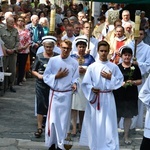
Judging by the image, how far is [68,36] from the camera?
37.4ft

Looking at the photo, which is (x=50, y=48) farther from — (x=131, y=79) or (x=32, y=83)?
(x=32, y=83)

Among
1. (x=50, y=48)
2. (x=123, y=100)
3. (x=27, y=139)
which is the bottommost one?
(x=27, y=139)

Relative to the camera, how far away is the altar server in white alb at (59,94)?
826 cm

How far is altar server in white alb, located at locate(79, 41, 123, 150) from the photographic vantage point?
8289 millimetres

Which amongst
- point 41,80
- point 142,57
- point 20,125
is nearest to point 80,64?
point 41,80

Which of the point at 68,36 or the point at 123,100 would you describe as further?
the point at 68,36

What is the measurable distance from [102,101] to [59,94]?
65 cm

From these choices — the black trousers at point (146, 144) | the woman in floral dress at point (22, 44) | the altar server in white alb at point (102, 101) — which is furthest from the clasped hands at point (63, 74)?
the woman in floral dress at point (22, 44)

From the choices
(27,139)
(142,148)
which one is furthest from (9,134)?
(142,148)

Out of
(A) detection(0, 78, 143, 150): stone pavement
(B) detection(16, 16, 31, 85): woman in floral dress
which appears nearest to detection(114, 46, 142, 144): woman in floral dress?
(A) detection(0, 78, 143, 150): stone pavement

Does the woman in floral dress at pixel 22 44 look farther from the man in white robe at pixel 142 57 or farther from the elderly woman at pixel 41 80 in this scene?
the elderly woman at pixel 41 80

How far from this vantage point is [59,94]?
27.2 ft

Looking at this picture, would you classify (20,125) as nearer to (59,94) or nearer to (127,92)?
(59,94)

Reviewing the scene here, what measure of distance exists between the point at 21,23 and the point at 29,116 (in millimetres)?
3337
